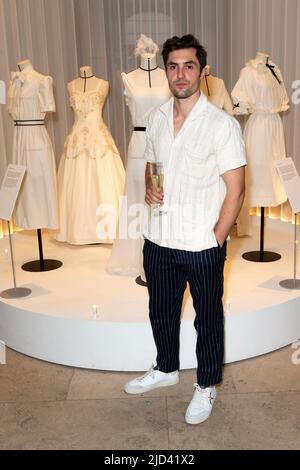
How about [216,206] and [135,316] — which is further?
[135,316]

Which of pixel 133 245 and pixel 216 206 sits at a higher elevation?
pixel 216 206

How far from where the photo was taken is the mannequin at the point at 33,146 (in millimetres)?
4250

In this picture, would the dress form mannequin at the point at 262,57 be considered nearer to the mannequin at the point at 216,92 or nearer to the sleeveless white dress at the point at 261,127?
the sleeveless white dress at the point at 261,127

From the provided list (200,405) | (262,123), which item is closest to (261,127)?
(262,123)

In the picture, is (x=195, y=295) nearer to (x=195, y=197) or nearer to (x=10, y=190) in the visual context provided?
(x=195, y=197)

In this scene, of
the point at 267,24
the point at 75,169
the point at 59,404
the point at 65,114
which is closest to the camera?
the point at 59,404

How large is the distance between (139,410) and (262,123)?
2370 millimetres

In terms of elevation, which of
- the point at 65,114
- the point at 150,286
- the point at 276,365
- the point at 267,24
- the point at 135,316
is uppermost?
the point at 267,24

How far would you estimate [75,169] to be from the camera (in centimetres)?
482

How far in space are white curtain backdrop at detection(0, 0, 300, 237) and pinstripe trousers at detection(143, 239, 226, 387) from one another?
3141 millimetres

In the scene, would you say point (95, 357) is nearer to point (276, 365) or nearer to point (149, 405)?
point (149, 405)

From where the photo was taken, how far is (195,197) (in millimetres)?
2543

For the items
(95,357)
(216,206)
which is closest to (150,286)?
(216,206)

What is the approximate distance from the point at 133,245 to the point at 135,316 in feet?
3.01
